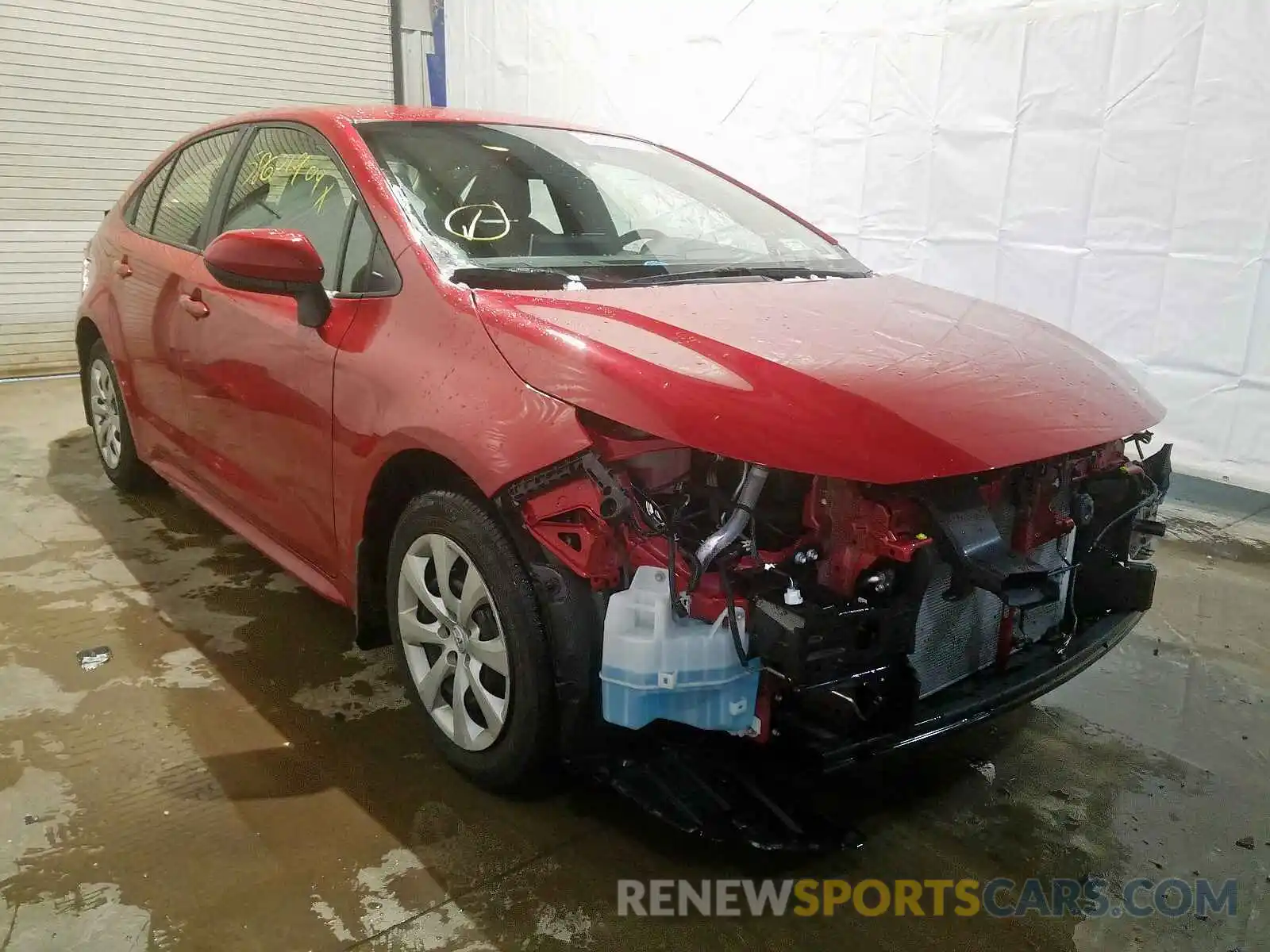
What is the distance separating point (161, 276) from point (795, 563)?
238cm

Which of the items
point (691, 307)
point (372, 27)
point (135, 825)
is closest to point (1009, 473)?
point (691, 307)

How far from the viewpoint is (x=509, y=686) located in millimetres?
1813

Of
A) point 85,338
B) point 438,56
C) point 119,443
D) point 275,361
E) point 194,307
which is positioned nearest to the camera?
point 275,361

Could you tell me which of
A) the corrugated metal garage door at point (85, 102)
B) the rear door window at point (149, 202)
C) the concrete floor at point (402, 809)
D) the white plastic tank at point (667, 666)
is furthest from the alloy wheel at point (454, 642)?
the corrugated metal garage door at point (85, 102)

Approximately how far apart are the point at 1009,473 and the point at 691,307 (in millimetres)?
698

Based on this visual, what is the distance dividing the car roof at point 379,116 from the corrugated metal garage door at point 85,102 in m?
4.73

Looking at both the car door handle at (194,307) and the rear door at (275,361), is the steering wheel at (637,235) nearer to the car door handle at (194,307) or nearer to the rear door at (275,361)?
the rear door at (275,361)

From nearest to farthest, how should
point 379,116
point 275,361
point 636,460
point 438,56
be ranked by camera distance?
point 636,460 → point 275,361 → point 379,116 → point 438,56

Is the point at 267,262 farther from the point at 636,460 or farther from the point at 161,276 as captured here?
the point at 161,276

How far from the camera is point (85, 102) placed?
6.60 meters

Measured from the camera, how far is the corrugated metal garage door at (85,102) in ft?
20.9

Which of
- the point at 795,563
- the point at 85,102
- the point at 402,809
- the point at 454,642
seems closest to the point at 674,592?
the point at 795,563

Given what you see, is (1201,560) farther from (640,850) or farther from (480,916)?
(480,916)

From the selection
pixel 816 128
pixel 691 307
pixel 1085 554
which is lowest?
pixel 1085 554
